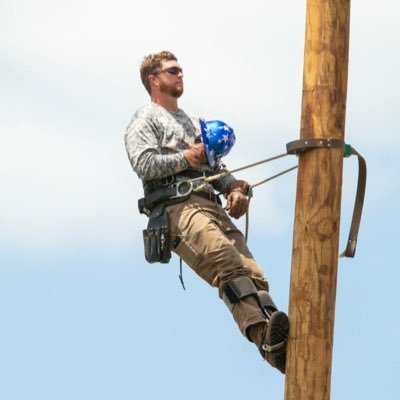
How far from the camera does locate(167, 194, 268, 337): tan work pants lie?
8719 millimetres

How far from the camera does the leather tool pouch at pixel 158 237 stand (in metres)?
9.05

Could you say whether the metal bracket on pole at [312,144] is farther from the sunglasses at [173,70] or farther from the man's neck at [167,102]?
the sunglasses at [173,70]

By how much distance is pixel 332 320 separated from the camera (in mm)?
8414

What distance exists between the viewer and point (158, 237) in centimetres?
905

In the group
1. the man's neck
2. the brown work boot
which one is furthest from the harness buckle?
the brown work boot

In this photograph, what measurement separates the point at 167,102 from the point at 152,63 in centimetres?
A: 35

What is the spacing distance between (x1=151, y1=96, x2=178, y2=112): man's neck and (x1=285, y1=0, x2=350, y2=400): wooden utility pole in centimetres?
127

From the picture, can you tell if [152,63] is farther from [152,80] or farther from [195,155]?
[195,155]

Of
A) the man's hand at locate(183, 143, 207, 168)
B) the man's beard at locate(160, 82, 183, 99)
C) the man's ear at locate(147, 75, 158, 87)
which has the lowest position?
the man's hand at locate(183, 143, 207, 168)

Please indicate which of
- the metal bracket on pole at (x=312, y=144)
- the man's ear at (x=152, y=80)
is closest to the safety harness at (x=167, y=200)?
the metal bracket on pole at (x=312, y=144)

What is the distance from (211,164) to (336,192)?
3.71 feet

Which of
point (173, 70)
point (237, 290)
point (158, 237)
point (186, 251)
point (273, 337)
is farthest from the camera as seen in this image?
point (173, 70)

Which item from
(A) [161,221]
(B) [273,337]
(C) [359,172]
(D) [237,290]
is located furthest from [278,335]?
(C) [359,172]

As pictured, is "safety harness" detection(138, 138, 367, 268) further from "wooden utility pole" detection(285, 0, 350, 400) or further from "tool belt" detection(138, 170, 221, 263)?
"wooden utility pole" detection(285, 0, 350, 400)
